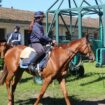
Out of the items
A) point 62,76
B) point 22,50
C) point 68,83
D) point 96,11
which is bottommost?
point 68,83

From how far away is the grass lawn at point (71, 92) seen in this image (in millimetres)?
9781

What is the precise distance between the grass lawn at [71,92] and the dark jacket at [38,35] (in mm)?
1756

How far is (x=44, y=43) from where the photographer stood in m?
8.96

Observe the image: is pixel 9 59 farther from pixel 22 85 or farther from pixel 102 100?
pixel 22 85

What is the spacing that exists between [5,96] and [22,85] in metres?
2.38

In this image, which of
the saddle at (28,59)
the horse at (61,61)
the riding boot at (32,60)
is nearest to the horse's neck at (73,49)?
the horse at (61,61)

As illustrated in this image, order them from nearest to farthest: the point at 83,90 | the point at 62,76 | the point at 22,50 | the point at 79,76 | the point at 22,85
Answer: the point at 62,76
the point at 22,50
the point at 83,90
the point at 22,85
the point at 79,76

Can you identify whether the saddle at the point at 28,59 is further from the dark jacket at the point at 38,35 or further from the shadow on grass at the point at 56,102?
the shadow on grass at the point at 56,102

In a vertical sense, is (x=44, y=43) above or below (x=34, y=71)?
above

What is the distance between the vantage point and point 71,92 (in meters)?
11.3

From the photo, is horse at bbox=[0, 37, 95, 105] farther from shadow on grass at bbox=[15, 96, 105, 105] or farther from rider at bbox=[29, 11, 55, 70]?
shadow on grass at bbox=[15, 96, 105, 105]

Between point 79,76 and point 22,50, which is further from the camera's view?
point 79,76

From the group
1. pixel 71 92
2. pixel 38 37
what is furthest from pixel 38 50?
pixel 71 92

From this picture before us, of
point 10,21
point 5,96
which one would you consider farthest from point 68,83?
point 10,21
